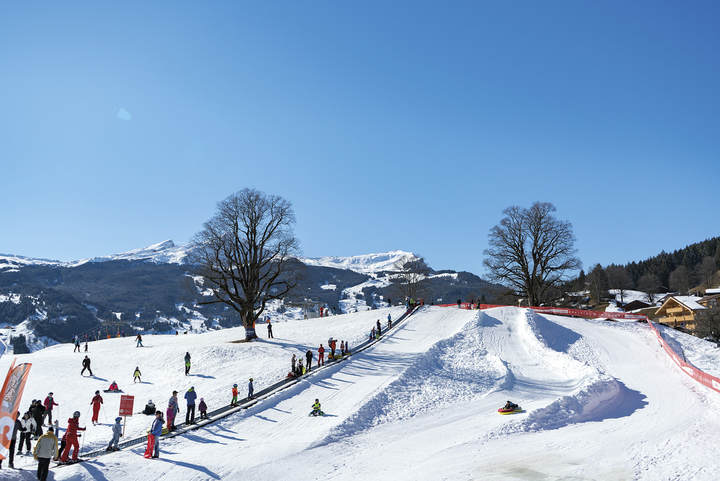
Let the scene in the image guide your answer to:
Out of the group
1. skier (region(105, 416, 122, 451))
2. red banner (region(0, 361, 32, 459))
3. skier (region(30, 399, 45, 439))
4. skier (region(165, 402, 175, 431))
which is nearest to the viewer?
red banner (region(0, 361, 32, 459))

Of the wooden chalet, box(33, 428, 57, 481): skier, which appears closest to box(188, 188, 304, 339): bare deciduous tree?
box(33, 428, 57, 481): skier

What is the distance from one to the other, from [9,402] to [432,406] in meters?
17.7

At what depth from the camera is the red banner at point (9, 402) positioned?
12719 millimetres

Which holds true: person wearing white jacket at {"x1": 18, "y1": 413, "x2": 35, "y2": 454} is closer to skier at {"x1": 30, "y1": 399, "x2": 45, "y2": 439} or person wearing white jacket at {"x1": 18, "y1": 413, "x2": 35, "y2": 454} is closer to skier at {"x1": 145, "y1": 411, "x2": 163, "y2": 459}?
skier at {"x1": 30, "y1": 399, "x2": 45, "y2": 439}

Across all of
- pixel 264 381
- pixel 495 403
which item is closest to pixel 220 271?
pixel 264 381

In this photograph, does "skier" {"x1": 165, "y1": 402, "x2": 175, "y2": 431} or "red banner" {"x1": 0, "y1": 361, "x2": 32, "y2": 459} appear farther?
"skier" {"x1": 165, "y1": 402, "x2": 175, "y2": 431}

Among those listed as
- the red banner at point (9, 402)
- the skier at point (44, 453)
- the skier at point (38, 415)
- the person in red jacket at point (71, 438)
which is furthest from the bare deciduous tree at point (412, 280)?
the skier at point (44, 453)

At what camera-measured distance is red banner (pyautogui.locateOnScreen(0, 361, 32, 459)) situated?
12.7 m

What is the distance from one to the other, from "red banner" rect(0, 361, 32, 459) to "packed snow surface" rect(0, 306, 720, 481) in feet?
2.98

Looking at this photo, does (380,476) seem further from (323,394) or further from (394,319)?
(394,319)

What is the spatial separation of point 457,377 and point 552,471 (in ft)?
45.3

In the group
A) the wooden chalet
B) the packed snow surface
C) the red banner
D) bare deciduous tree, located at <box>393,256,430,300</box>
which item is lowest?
the packed snow surface

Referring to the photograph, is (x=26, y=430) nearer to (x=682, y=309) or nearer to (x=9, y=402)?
(x=9, y=402)

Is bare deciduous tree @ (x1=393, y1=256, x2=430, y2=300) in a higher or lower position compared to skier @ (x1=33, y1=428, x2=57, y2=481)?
higher
